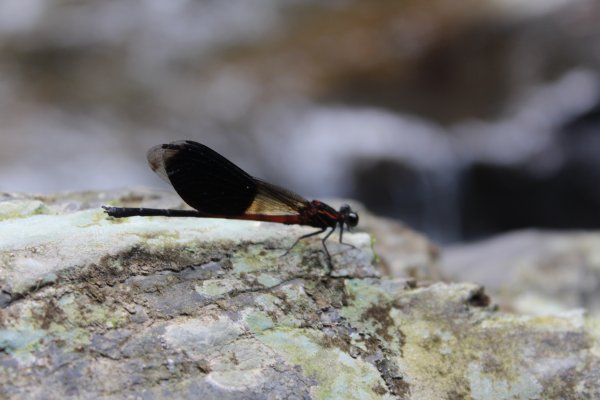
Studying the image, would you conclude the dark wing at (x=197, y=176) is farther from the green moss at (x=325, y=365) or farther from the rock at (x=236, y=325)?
the green moss at (x=325, y=365)

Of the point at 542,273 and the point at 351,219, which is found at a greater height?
the point at 542,273

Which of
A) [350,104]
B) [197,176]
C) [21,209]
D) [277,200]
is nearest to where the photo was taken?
[21,209]

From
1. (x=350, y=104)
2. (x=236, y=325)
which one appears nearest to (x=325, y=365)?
(x=236, y=325)

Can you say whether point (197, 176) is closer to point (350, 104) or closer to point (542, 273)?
point (542, 273)

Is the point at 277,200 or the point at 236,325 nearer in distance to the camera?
the point at 236,325

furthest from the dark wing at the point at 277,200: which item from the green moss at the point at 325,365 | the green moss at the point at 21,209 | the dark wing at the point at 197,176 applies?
the green moss at the point at 21,209

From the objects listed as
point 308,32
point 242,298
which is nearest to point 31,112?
point 308,32

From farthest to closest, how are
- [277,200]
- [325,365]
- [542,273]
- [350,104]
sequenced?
[350,104] < [542,273] < [277,200] < [325,365]
